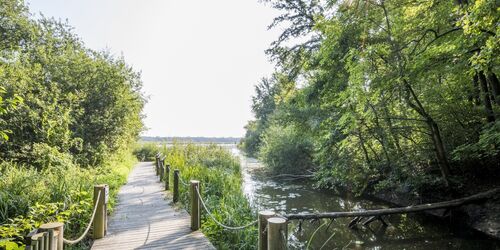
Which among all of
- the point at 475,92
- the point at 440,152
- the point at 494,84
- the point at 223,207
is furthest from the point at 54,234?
the point at 475,92

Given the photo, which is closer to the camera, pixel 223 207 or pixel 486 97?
pixel 223 207

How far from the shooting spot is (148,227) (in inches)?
239

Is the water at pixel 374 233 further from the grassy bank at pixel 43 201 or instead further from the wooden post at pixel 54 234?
the grassy bank at pixel 43 201

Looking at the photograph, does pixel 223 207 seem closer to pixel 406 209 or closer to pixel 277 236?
pixel 277 236

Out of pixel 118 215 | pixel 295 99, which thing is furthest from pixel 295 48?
pixel 118 215

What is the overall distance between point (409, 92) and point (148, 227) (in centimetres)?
766

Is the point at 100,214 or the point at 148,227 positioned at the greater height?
→ the point at 100,214

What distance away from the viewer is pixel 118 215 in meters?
6.86

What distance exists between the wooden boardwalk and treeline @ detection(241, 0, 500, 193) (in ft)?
18.0

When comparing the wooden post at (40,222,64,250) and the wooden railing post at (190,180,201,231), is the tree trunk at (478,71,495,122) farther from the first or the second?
the wooden post at (40,222,64,250)

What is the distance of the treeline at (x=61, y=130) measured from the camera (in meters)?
5.77

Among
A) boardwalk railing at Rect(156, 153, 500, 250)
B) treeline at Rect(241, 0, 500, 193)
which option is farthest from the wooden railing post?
treeline at Rect(241, 0, 500, 193)

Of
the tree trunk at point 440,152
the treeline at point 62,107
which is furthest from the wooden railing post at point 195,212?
the tree trunk at point 440,152

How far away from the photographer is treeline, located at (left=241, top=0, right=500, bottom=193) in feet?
22.6
